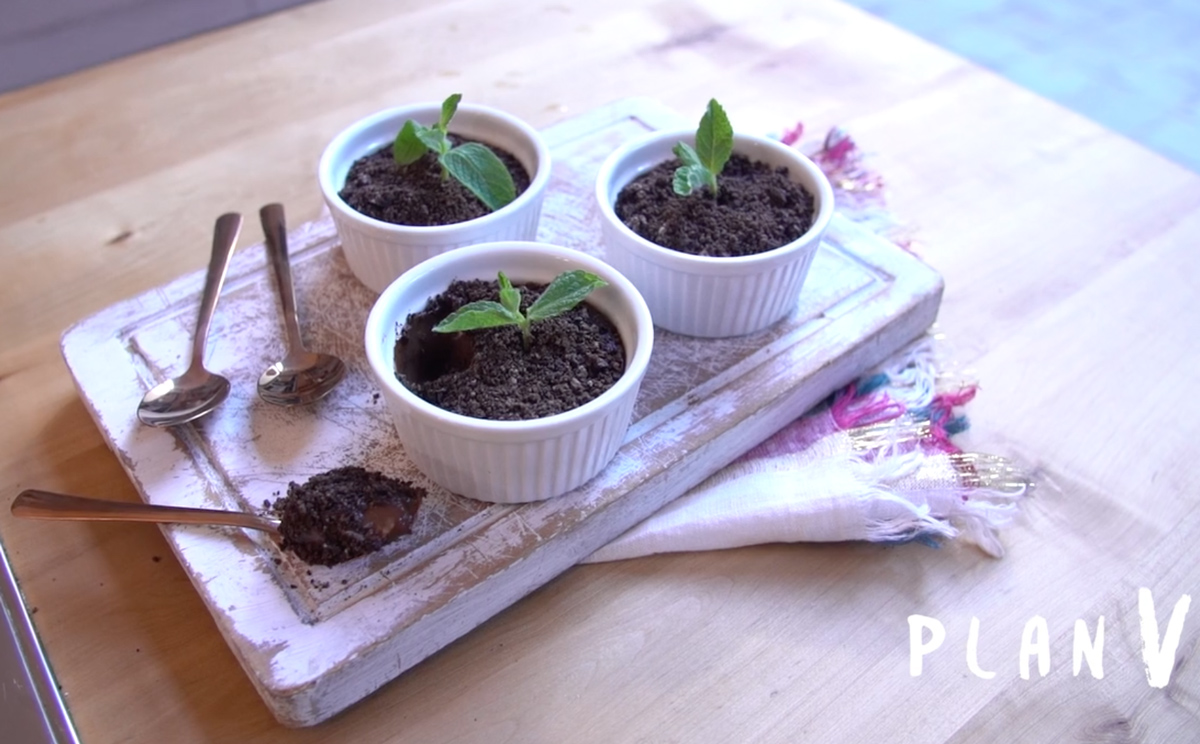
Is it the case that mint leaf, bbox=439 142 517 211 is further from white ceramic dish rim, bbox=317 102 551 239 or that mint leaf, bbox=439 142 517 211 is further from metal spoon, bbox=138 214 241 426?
metal spoon, bbox=138 214 241 426

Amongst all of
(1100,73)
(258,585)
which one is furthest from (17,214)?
(1100,73)

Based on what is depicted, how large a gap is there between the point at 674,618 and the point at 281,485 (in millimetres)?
312

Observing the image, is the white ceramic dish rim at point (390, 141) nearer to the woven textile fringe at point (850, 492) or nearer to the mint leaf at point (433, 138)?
the mint leaf at point (433, 138)

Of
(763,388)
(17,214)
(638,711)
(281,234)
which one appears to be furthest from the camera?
(17,214)

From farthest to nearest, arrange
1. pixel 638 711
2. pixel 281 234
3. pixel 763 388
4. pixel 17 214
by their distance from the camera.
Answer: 1. pixel 17 214
2. pixel 281 234
3. pixel 763 388
4. pixel 638 711

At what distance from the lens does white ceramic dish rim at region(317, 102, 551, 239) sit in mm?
855

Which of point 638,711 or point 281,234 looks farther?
point 281,234

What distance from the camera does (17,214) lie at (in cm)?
106

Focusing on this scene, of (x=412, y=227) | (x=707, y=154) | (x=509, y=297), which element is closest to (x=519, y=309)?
(x=509, y=297)

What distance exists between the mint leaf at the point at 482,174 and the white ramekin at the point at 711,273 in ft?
0.28

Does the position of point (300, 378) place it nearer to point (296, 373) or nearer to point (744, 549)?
point (296, 373)

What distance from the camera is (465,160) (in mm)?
891

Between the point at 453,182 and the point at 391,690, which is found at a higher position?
the point at 453,182

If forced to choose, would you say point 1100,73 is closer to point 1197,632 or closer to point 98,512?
point 1197,632
